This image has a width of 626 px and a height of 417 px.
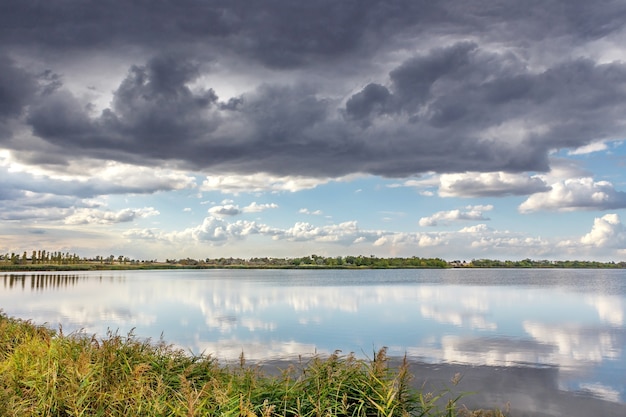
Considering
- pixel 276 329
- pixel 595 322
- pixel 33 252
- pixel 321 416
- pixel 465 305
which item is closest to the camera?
pixel 321 416

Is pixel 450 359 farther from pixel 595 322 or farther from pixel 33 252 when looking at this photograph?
pixel 33 252

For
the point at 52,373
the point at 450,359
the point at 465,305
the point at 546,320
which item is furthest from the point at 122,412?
the point at 465,305

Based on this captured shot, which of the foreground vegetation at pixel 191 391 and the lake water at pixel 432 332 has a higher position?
the foreground vegetation at pixel 191 391

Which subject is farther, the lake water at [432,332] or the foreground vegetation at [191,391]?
the lake water at [432,332]

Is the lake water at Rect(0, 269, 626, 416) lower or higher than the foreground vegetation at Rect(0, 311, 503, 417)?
lower

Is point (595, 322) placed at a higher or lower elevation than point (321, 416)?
lower

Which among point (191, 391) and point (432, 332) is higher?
point (191, 391)

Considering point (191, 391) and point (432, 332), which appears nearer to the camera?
point (191, 391)

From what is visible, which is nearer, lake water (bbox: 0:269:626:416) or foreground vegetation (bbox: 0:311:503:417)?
foreground vegetation (bbox: 0:311:503:417)

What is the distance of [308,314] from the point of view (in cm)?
3625

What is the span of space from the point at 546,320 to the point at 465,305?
10460 millimetres

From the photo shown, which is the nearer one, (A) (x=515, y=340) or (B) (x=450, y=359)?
(B) (x=450, y=359)

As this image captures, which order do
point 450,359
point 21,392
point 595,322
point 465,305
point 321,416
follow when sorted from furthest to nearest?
1. point 465,305
2. point 595,322
3. point 450,359
4. point 21,392
5. point 321,416

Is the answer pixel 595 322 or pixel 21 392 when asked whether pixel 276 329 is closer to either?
pixel 21 392
